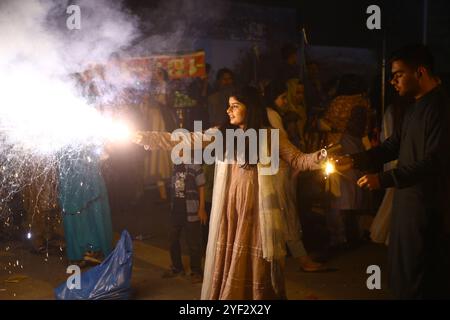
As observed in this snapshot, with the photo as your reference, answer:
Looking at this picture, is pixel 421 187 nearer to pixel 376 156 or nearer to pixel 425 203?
pixel 425 203

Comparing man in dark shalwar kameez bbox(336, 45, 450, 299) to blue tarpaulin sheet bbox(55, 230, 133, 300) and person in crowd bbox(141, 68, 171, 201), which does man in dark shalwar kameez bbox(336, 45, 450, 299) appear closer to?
blue tarpaulin sheet bbox(55, 230, 133, 300)

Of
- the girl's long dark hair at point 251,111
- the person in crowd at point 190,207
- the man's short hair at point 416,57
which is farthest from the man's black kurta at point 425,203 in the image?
the person in crowd at point 190,207

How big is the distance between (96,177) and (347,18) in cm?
937

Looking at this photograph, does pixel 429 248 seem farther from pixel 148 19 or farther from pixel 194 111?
pixel 148 19

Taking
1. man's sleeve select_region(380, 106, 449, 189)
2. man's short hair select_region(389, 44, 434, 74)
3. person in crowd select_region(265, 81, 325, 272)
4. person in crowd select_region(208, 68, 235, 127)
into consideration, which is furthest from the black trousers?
man's short hair select_region(389, 44, 434, 74)

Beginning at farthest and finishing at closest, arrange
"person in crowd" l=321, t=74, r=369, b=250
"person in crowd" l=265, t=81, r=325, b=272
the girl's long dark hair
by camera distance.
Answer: "person in crowd" l=321, t=74, r=369, b=250 < "person in crowd" l=265, t=81, r=325, b=272 < the girl's long dark hair

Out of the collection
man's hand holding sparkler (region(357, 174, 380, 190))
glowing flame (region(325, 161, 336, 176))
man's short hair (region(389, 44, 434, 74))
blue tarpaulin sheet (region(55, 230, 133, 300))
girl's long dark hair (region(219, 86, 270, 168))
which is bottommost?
blue tarpaulin sheet (region(55, 230, 133, 300))

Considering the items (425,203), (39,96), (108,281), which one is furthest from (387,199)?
(39,96)

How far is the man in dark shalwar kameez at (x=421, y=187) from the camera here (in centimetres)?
410

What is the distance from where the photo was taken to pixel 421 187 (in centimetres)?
418

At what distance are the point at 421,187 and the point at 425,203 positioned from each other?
0.13 metres

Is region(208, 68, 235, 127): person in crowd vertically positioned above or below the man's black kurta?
above

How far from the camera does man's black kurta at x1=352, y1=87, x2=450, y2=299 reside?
4.09 metres

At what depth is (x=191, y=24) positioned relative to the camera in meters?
15.4
